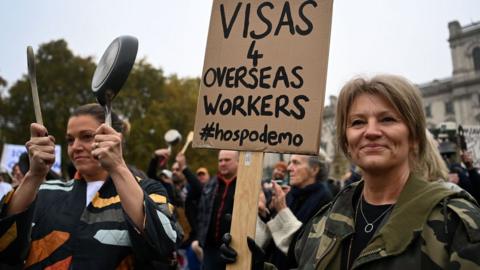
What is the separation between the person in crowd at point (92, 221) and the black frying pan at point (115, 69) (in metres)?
0.16

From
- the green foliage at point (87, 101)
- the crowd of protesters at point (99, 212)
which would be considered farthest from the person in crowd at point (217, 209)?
the green foliage at point (87, 101)

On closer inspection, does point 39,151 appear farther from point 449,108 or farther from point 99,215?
point 449,108

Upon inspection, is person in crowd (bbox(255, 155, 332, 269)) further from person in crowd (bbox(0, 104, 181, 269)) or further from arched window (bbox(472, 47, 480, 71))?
arched window (bbox(472, 47, 480, 71))

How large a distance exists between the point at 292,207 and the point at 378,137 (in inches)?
86.1

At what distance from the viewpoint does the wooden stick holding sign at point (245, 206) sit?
2.23 m

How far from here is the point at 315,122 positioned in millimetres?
2277

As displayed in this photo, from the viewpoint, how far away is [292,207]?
13.1ft

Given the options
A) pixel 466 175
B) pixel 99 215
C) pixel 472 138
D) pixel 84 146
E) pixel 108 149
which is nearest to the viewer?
pixel 108 149

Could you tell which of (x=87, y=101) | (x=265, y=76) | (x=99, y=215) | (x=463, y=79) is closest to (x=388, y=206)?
(x=265, y=76)

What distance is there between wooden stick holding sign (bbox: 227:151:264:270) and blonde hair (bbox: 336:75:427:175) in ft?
1.80

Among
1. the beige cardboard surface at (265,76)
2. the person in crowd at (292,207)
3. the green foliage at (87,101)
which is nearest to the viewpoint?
the beige cardboard surface at (265,76)

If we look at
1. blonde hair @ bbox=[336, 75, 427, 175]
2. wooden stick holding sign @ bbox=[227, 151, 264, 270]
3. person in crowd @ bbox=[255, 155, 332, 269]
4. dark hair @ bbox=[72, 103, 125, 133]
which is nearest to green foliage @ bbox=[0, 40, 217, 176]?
person in crowd @ bbox=[255, 155, 332, 269]

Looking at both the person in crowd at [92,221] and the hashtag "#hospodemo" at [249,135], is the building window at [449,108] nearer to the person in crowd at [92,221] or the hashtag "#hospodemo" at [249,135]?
the hashtag "#hospodemo" at [249,135]

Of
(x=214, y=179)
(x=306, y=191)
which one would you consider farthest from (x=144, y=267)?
(x=214, y=179)
